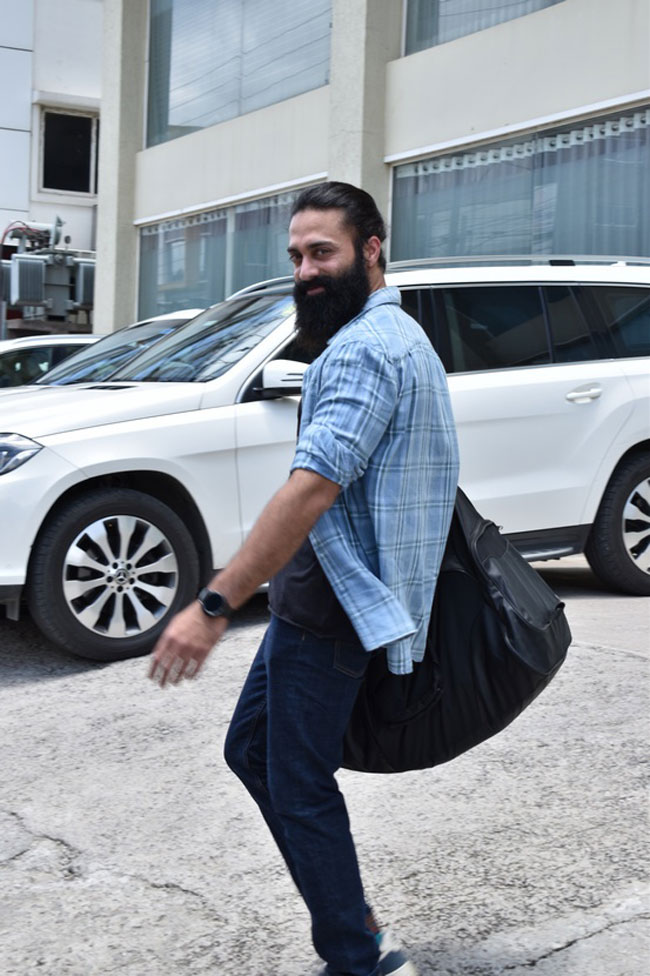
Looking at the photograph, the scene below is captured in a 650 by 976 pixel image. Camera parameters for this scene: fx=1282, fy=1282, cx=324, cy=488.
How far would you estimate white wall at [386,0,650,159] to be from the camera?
33.0 feet

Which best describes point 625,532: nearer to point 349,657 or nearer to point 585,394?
point 585,394

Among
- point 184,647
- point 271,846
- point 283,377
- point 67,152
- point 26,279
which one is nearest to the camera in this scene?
point 184,647

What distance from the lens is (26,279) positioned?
1689 centimetres

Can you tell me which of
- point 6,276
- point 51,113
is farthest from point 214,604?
point 51,113

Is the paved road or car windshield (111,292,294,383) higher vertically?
car windshield (111,292,294,383)

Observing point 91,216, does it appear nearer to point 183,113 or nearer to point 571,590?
point 183,113

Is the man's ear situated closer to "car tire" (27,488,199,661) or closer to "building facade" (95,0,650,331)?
"car tire" (27,488,199,661)

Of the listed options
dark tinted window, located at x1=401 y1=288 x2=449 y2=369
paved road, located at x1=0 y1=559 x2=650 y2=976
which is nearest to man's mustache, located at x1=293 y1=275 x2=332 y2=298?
paved road, located at x1=0 y1=559 x2=650 y2=976

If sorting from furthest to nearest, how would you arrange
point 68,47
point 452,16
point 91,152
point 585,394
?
point 91,152
point 68,47
point 452,16
point 585,394

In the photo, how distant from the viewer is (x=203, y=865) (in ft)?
11.7

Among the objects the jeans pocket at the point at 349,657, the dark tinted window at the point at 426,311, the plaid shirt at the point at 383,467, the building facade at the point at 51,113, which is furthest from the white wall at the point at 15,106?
the jeans pocket at the point at 349,657

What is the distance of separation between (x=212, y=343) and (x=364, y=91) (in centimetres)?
700

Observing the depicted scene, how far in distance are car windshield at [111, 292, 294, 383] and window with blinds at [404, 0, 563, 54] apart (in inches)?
223

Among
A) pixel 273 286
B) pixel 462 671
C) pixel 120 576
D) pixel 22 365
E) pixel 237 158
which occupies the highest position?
pixel 237 158
